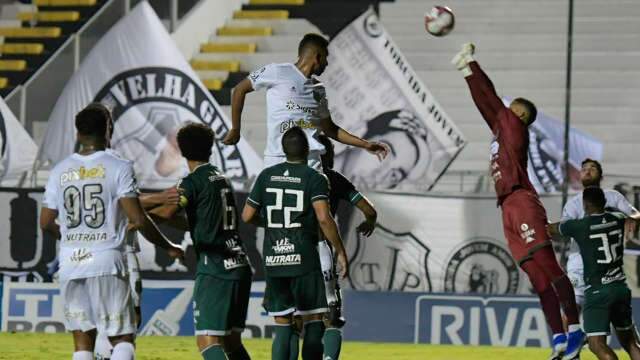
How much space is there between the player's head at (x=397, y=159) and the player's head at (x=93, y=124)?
31.9 feet

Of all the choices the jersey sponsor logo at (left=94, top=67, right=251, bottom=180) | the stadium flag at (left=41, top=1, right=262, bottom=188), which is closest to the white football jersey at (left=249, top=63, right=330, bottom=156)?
the stadium flag at (left=41, top=1, right=262, bottom=188)

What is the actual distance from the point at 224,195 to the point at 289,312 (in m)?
0.83

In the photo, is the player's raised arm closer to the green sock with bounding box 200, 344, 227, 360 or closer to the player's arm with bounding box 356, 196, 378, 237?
the player's arm with bounding box 356, 196, 378, 237

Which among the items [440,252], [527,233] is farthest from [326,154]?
[440,252]

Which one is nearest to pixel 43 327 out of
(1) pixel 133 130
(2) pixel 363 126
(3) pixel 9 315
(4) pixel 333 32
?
(3) pixel 9 315

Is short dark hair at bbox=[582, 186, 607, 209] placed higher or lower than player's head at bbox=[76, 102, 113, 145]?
lower

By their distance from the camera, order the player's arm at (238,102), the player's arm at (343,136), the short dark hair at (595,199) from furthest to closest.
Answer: the short dark hair at (595,199), the player's arm at (343,136), the player's arm at (238,102)

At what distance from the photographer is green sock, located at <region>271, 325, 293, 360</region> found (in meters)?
8.66

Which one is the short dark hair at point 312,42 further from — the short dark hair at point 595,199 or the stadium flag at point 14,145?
the stadium flag at point 14,145

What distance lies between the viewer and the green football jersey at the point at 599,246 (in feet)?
35.2

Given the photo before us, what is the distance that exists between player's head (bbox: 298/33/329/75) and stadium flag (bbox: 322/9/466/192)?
7.54 metres

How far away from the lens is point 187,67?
1780 centimetres

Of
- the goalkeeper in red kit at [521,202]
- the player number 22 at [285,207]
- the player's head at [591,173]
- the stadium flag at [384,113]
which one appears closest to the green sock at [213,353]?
the player number 22 at [285,207]

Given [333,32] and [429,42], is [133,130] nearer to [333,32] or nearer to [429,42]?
[333,32]
